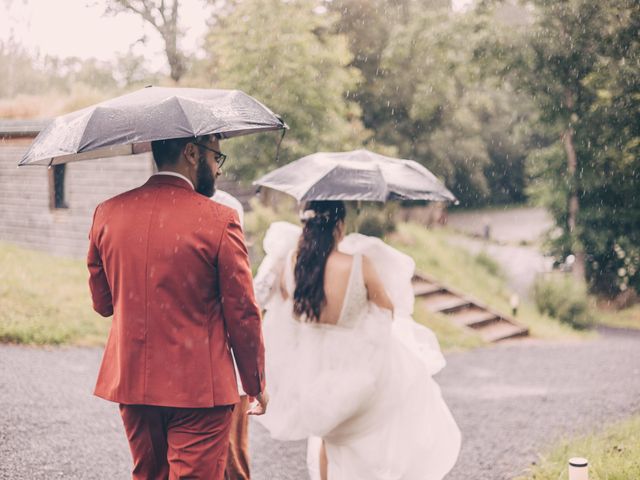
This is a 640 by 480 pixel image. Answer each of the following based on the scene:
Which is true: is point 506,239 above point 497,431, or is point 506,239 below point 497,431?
below

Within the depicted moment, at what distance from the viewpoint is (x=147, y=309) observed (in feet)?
8.33

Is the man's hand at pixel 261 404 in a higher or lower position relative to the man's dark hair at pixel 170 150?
lower

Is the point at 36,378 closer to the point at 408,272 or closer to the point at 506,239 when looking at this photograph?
the point at 408,272

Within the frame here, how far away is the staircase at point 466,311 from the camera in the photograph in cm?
1363

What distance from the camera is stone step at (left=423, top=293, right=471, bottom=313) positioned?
14.0 metres

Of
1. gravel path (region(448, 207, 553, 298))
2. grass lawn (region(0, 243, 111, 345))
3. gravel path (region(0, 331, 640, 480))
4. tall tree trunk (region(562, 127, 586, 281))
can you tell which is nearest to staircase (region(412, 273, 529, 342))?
gravel path (region(0, 331, 640, 480))

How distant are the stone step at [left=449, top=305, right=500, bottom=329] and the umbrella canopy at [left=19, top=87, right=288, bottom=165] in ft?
36.9

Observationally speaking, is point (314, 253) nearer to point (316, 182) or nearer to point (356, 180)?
point (316, 182)

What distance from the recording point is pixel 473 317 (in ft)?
46.1

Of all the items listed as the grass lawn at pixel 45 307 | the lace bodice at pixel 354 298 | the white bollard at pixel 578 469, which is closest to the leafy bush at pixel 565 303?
the grass lawn at pixel 45 307

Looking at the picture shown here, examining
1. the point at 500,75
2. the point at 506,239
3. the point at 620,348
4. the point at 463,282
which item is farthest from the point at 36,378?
the point at 506,239

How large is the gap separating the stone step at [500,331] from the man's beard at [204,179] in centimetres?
1090

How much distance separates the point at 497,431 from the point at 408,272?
3030 millimetres

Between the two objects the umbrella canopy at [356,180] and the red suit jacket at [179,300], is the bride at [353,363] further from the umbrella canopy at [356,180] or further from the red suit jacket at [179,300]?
the red suit jacket at [179,300]
